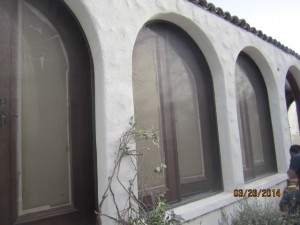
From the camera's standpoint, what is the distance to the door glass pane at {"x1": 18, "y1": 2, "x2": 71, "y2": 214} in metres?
2.23

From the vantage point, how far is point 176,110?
3.68 meters

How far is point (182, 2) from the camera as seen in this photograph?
362 centimetres

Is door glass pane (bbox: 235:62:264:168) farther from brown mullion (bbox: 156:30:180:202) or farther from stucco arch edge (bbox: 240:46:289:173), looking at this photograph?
brown mullion (bbox: 156:30:180:202)

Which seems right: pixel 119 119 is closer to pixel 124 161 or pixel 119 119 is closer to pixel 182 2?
pixel 124 161

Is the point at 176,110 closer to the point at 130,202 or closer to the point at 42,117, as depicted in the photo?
the point at 130,202

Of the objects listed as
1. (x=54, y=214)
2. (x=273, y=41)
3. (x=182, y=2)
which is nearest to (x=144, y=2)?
(x=182, y=2)

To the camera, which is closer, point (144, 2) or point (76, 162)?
point (76, 162)

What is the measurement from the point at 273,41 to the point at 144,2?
3414 millimetres

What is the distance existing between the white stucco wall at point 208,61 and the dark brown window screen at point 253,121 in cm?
12

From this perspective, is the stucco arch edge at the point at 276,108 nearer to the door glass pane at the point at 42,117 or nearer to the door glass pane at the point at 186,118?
the door glass pane at the point at 186,118

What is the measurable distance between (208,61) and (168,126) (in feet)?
4.00

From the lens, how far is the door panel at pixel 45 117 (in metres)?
2.15

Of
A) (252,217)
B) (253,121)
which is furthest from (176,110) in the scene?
(253,121)

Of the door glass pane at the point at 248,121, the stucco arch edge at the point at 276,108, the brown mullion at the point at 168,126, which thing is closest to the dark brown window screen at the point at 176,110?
the brown mullion at the point at 168,126
